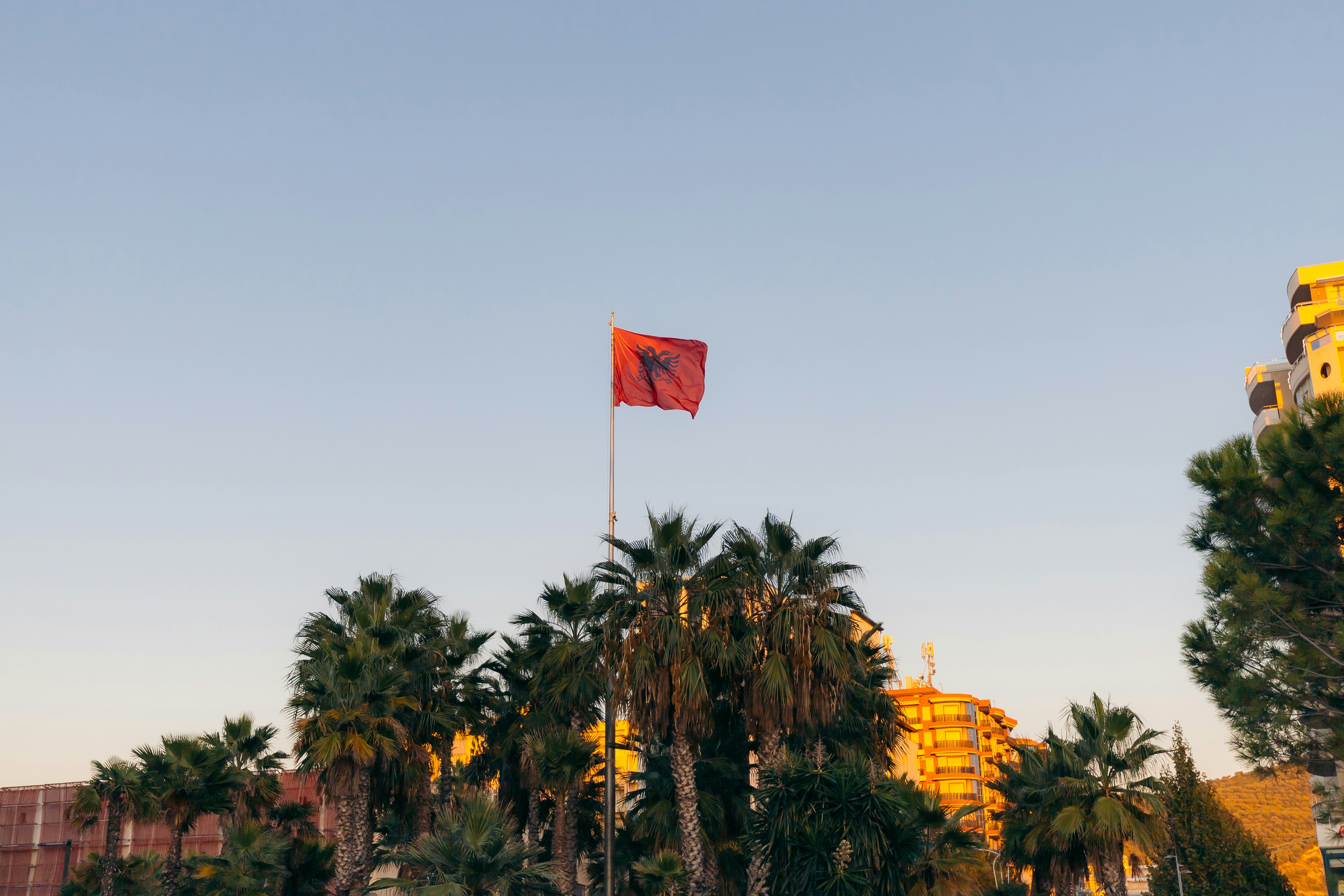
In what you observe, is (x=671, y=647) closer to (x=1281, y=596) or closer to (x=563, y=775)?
(x=563, y=775)

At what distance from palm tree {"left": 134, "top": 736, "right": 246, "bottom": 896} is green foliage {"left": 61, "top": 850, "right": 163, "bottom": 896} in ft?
11.0

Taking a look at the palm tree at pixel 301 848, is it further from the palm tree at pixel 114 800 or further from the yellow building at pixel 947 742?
the yellow building at pixel 947 742

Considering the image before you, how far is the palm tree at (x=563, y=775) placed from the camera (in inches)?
1273

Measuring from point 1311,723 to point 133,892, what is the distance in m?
37.3

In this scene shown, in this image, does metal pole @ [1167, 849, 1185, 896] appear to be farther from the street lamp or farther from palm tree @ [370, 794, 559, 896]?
palm tree @ [370, 794, 559, 896]

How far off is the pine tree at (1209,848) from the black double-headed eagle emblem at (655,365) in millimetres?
31681

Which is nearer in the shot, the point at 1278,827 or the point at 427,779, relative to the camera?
the point at 427,779

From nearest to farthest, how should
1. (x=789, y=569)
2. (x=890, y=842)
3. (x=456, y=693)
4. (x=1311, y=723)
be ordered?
(x=890, y=842)
(x=1311, y=723)
(x=789, y=569)
(x=456, y=693)

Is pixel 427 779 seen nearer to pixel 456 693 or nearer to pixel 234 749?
pixel 456 693

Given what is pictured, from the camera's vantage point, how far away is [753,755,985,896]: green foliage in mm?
25531

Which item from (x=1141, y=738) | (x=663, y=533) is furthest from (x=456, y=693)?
(x=1141, y=738)

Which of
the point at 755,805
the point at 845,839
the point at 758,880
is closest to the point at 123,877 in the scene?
the point at 755,805

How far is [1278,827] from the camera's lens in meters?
185

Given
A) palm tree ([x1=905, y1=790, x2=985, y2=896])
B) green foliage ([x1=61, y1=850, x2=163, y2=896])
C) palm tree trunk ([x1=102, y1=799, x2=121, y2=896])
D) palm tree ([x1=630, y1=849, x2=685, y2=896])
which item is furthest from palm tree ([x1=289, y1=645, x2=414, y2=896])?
palm tree ([x1=905, y1=790, x2=985, y2=896])
